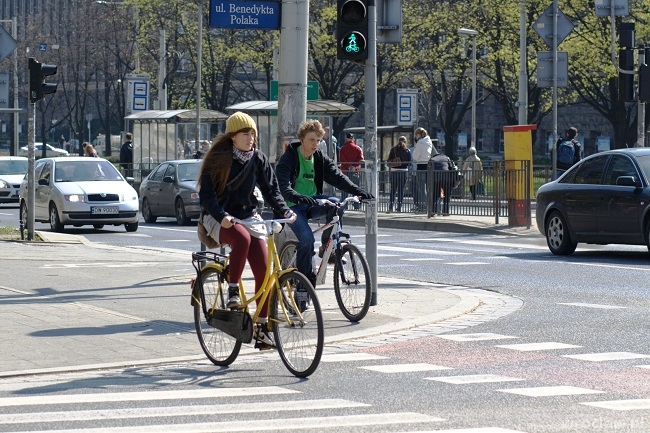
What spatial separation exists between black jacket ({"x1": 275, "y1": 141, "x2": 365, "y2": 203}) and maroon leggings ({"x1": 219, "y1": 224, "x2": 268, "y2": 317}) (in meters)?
2.02

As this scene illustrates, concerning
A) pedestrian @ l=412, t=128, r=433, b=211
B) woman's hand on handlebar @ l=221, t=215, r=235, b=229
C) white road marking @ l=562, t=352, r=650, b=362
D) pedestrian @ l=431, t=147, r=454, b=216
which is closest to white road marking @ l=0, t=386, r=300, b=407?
woman's hand on handlebar @ l=221, t=215, r=235, b=229

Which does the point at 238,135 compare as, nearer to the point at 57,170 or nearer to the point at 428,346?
the point at 428,346

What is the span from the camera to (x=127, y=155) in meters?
47.1

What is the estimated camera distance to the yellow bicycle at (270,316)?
903cm

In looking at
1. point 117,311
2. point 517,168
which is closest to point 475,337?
point 117,311

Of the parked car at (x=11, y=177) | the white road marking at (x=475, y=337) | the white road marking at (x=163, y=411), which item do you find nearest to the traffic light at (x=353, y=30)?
the white road marking at (x=475, y=337)

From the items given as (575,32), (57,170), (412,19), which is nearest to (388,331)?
(57,170)

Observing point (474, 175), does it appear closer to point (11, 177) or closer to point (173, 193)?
point (173, 193)

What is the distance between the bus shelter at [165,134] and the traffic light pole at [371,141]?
127ft

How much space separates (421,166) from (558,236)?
1260 cm

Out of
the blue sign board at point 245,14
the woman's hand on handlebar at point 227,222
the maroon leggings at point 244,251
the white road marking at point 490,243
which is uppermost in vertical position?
the blue sign board at point 245,14

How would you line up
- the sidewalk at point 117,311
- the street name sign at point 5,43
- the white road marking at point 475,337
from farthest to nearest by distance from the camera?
the street name sign at point 5,43 < the white road marking at point 475,337 < the sidewalk at point 117,311

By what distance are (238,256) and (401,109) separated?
28799 mm

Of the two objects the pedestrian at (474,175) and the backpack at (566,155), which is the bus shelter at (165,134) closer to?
the pedestrian at (474,175)
